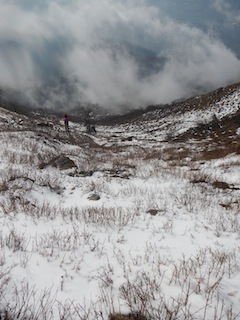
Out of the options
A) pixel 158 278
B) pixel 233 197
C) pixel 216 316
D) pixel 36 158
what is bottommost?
pixel 216 316

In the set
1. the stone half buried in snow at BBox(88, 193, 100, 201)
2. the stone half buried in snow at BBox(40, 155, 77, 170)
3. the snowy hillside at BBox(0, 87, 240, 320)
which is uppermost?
the stone half buried in snow at BBox(40, 155, 77, 170)

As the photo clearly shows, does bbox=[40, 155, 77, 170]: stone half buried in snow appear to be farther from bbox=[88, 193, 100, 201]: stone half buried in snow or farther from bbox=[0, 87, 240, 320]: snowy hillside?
bbox=[88, 193, 100, 201]: stone half buried in snow

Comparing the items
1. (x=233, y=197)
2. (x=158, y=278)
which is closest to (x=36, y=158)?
(x=233, y=197)

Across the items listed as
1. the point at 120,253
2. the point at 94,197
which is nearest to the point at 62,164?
the point at 94,197

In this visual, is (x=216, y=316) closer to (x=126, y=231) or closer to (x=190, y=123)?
(x=126, y=231)

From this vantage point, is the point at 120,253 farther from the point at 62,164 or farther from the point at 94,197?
the point at 62,164

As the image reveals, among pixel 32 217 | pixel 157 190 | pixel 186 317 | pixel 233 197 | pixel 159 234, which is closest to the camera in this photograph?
pixel 186 317

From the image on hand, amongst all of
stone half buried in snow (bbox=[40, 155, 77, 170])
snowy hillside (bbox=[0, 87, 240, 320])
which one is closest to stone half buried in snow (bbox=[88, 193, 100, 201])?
snowy hillside (bbox=[0, 87, 240, 320])

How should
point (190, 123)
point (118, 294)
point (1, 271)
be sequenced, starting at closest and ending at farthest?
point (118, 294) → point (1, 271) → point (190, 123)

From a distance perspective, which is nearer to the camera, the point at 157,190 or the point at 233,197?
the point at 233,197

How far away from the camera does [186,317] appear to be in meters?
3.16

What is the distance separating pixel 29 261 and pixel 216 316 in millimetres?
2979

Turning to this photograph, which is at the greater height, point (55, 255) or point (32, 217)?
point (32, 217)

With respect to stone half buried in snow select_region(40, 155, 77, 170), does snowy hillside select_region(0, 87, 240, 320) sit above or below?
below
